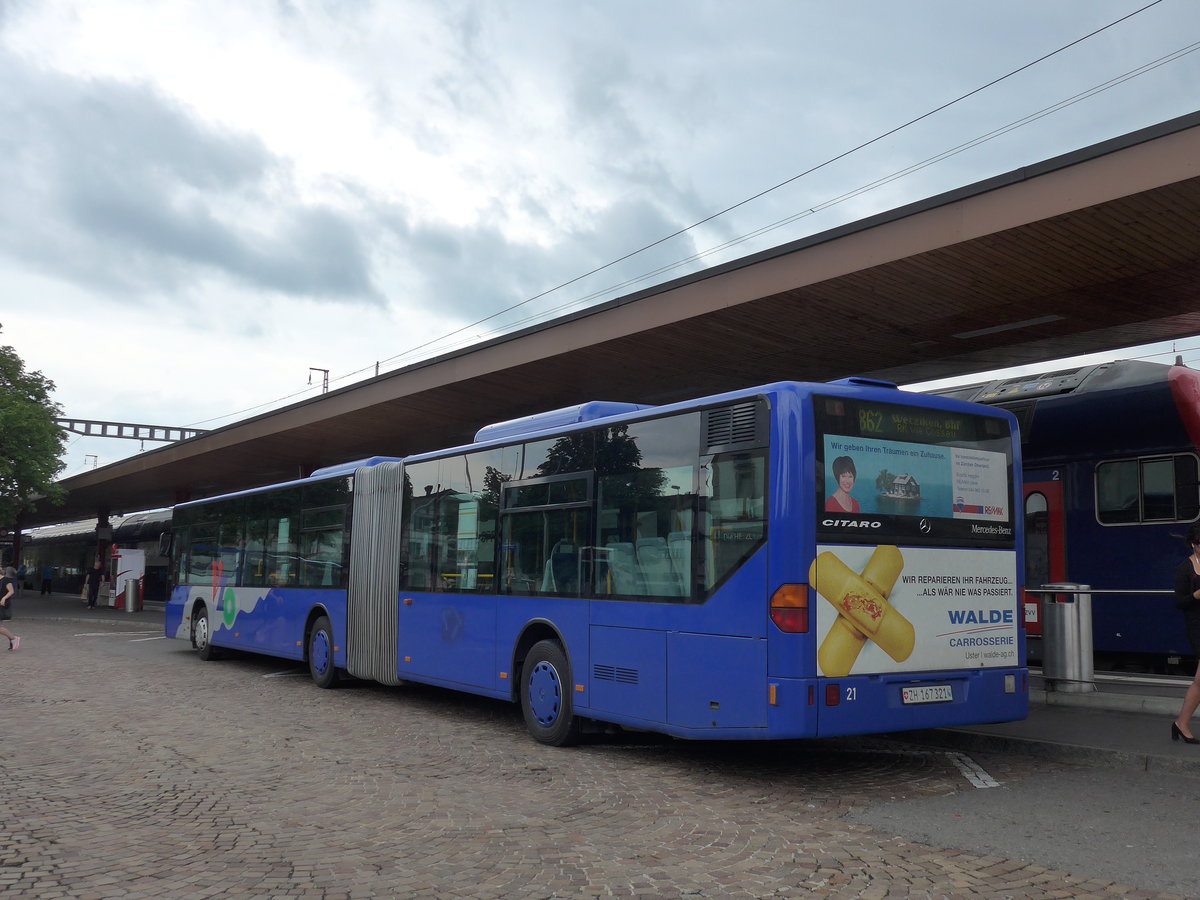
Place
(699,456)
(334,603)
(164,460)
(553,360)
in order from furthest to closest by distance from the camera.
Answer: (164,460), (553,360), (334,603), (699,456)

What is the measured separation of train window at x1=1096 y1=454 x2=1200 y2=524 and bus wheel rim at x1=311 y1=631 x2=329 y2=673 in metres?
9.77

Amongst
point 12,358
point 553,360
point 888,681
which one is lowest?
point 888,681

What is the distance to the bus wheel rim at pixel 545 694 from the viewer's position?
9383 mm

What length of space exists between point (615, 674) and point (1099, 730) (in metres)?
4.10

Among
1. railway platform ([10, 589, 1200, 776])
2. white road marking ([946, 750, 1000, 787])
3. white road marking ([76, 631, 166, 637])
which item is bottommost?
white road marking ([76, 631, 166, 637])

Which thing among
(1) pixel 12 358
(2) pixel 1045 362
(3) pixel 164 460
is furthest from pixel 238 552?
(1) pixel 12 358

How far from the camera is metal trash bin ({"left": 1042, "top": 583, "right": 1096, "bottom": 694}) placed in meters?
10.7

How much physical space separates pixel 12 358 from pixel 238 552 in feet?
94.8

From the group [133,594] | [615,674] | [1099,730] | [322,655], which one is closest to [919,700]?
[615,674]

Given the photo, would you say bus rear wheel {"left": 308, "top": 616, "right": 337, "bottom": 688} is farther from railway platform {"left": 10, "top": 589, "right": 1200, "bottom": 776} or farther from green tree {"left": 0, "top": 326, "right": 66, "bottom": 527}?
green tree {"left": 0, "top": 326, "right": 66, "bottom": 527}

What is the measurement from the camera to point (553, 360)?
2036 cm

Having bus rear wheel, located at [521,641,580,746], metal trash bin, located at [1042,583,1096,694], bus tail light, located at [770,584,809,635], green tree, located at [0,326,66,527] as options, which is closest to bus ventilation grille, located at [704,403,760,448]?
bus tail light, located at [770,584,809,635]

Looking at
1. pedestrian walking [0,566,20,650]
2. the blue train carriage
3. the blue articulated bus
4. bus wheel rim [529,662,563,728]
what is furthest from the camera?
pedestrian walking [0,566,20,650]

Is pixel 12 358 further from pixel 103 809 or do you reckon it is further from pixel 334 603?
pixel 103 809
